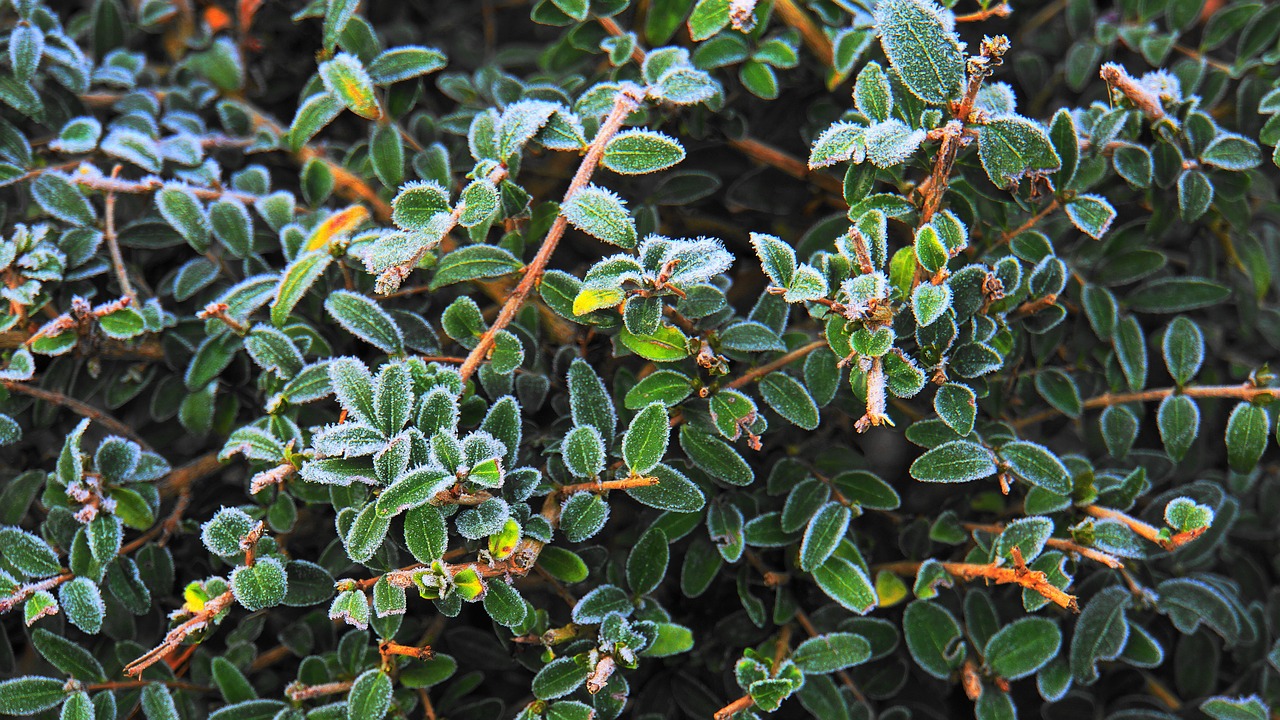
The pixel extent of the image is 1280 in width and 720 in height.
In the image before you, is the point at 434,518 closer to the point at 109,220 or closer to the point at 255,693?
the point at 255,693

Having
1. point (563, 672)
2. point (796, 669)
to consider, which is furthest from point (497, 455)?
point (796, 669)

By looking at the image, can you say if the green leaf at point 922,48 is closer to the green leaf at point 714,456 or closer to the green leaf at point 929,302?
the green leaf at point 929,302

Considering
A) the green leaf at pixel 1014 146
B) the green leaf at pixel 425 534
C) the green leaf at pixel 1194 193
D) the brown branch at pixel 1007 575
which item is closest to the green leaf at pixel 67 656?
the green leaf at pixel 425 534

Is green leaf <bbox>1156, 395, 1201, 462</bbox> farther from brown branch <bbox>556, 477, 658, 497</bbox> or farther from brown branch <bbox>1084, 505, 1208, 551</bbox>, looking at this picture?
brown branch <bbox>556, 477, 658, 497</bbox>

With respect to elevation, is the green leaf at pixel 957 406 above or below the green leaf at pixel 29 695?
above

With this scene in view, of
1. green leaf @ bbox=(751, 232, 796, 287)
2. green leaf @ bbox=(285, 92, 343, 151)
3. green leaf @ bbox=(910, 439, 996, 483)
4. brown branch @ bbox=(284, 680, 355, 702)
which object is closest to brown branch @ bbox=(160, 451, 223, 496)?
brown branch @ bbox=(284, 680, 355, 702)

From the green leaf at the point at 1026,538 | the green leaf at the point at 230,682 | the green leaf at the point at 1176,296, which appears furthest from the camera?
the green leaf at the point at 1176,296
